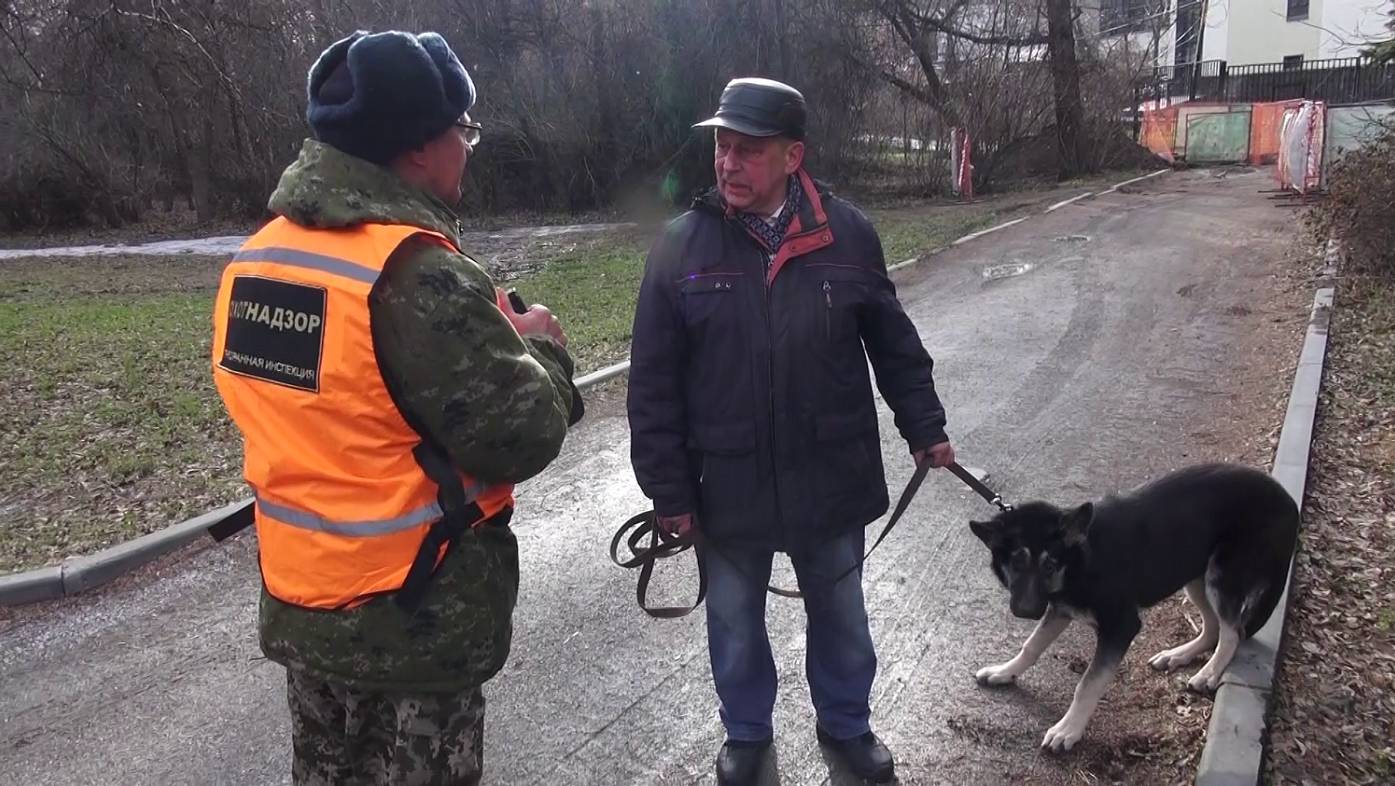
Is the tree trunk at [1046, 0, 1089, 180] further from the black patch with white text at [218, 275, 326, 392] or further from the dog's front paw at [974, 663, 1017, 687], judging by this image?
the black patch with white text at [218, 275, 326, 392]

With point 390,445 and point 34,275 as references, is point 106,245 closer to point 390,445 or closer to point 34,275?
point 34,275

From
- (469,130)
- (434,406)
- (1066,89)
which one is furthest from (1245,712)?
(1066,89)

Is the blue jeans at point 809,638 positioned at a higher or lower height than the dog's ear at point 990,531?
lower

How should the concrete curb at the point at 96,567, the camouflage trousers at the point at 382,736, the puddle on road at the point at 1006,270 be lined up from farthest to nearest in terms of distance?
the puddle on road at the point at 1006,270
the concrete curb at the point at 96,567
the camouflage trousers at the point at 382,736

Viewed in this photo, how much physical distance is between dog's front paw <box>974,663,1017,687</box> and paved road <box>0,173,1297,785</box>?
0.05 meters

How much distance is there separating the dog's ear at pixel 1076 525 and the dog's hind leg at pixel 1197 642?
0.85 meters

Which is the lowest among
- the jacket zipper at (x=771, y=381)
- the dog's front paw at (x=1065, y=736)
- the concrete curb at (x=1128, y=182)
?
the concrete curb at (x=1128, y=182)

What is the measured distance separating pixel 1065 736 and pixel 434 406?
2483mm

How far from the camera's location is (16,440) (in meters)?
6.93

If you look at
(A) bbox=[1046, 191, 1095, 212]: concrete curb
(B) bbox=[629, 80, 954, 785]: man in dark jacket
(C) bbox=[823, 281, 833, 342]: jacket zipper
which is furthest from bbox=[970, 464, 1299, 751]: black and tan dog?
(A) bbox=[1046, 191, 1095, 212]: concrete curb

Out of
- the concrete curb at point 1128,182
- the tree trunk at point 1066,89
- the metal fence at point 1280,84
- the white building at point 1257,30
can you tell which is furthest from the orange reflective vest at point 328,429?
the white building at point 1257,30

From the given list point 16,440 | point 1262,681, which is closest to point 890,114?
point 16,440

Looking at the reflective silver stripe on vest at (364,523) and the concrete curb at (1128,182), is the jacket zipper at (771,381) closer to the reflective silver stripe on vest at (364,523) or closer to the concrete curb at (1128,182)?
the reflective silver stripe on vest at (364,523)

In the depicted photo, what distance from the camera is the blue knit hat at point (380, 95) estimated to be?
6.24 feet
